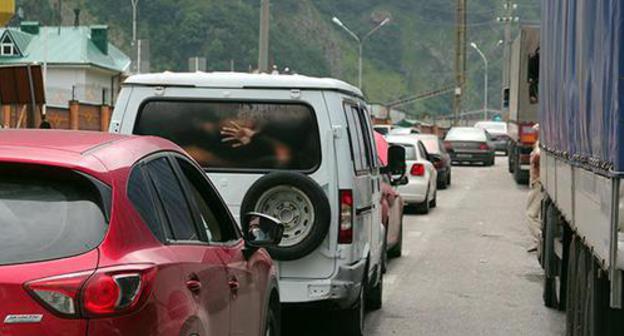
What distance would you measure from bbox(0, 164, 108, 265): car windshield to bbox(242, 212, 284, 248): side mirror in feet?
6.07

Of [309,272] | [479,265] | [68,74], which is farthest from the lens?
[68,74]

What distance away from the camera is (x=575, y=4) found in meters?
7.31

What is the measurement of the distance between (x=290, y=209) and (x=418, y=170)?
15063 mm

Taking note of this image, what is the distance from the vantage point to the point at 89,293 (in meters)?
3.87

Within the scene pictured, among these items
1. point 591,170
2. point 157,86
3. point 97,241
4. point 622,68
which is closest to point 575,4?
point 591,170

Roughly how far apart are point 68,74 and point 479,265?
71780 mm

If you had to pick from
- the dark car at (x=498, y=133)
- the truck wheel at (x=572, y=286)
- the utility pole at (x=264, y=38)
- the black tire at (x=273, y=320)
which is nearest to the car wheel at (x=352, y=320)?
the truck wheel at (x=572, y=286)

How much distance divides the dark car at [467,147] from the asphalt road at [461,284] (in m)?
18.1

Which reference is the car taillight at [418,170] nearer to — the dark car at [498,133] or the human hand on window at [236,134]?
the human hand on window at [236,134]

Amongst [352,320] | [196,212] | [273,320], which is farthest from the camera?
[352,320]

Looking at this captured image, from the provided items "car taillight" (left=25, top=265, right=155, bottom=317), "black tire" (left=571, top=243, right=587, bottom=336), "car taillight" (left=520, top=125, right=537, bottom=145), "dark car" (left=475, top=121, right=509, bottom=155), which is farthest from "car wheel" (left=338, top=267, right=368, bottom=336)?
"dark car" (left=475, top=121, right=509, bottom=155)

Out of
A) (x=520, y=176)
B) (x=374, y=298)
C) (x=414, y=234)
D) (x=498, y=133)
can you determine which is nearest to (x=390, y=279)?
(x=374, y=298)

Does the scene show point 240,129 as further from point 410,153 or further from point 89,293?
point 410,153

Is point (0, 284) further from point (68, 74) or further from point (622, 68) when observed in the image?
point (68, 74)
